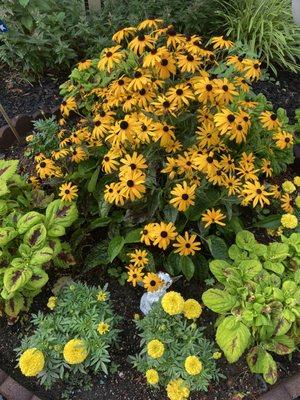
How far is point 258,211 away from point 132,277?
2.54 feet

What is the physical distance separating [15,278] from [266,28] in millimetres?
2739

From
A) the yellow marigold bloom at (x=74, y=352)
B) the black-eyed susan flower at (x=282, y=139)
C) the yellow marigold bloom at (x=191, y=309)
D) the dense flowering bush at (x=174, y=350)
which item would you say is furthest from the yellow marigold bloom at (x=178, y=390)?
the black-eyed susan flower at (x=282, y=139)

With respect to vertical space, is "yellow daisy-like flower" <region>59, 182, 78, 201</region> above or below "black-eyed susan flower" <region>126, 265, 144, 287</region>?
above

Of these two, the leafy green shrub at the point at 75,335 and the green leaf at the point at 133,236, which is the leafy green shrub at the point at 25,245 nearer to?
the leafy green shrub at the point at 75,335

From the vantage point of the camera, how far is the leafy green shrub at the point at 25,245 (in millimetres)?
2027

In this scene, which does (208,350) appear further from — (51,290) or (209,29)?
(209,29)

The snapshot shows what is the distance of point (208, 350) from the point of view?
2.09 m

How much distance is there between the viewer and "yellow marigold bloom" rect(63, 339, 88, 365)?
6.24 ft

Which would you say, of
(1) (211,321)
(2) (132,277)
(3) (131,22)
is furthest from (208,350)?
(3) (131,22)

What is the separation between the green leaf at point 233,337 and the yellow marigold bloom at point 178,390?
21cm

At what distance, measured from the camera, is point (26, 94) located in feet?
11.4

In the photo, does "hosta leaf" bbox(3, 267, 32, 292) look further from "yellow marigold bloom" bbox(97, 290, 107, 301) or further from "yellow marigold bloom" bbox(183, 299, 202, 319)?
"yellow marigold bloom" bbox(183, 299, 202, 319)

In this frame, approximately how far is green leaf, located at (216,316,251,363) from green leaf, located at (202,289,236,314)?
5 cm

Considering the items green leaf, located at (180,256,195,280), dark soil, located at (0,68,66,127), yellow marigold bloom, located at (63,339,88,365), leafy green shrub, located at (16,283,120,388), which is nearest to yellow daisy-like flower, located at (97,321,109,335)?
leafy green shrub, located at (16,283,120,388)
